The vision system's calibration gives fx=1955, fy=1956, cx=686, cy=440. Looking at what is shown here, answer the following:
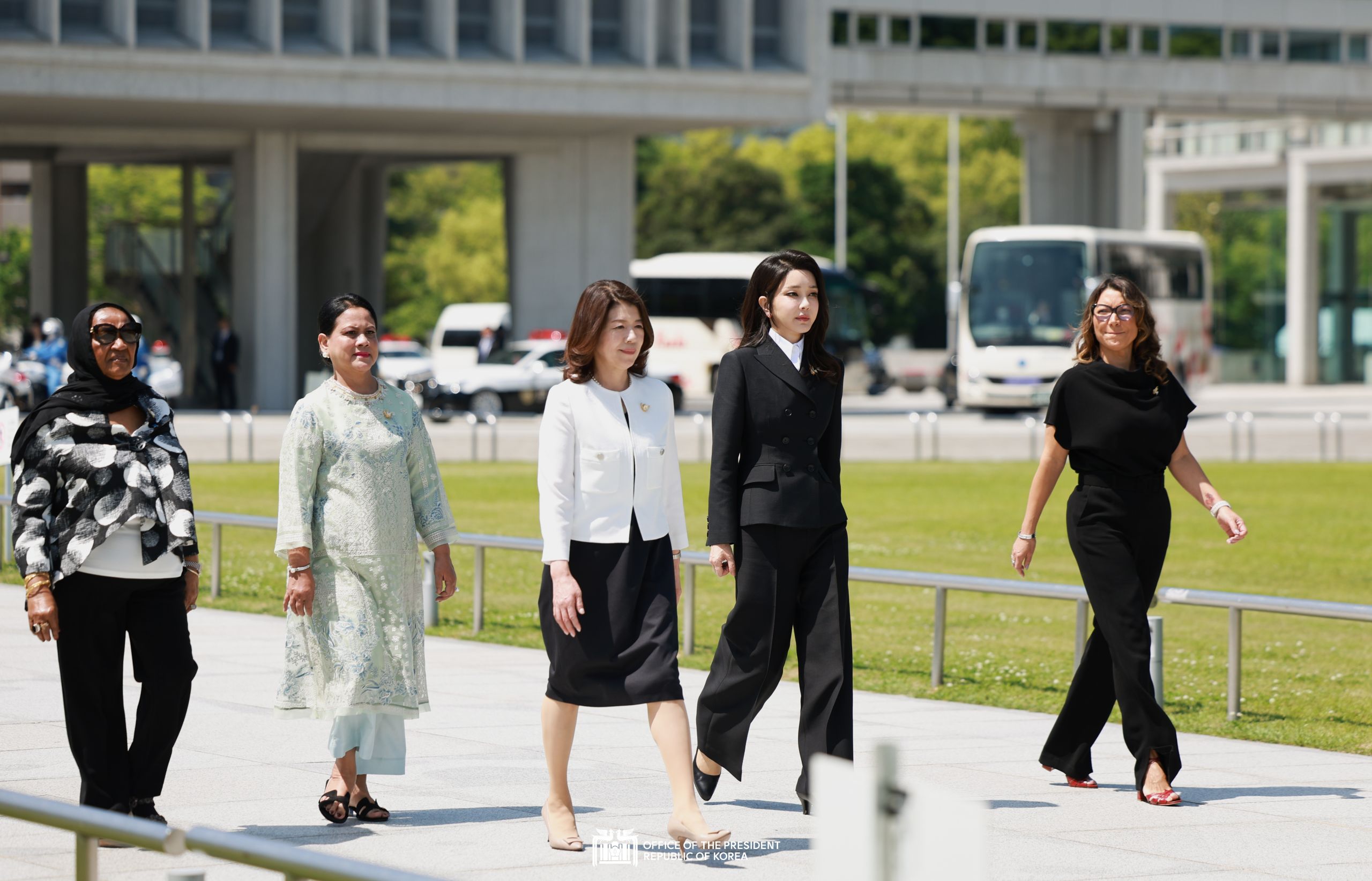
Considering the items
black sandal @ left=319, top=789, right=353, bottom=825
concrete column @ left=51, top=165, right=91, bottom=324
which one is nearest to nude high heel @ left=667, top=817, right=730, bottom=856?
black sandal @ left=319, top=789, right=353, bottom=825

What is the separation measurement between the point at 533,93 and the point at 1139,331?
33.0 m

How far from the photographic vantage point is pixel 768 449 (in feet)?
20.7

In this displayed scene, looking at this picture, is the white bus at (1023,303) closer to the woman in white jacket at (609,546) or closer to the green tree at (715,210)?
the woman in white jacket at (609,546)

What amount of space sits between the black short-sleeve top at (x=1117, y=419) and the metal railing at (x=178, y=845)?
395cm

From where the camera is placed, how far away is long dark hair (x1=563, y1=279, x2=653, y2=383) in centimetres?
591

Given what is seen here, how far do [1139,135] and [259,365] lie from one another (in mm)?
21981

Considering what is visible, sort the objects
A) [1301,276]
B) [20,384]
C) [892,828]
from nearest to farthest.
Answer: [892,828] < [20,384] < [1301,276]

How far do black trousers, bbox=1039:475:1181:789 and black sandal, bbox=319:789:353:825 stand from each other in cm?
255

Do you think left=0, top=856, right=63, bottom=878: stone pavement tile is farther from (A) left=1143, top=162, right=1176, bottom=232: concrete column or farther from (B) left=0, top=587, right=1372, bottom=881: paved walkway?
(A) left=1143, top=162, right=1176, bottom=232: concrete column

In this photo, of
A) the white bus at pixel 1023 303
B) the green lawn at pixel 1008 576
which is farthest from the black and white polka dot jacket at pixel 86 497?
the white bus at pixel 1023 303

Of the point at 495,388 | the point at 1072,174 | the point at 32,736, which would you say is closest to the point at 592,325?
the point at 32,736

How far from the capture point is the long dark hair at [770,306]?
6.39m

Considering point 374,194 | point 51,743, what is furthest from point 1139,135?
point 51,743

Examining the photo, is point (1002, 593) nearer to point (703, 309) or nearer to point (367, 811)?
point (367, 811)
